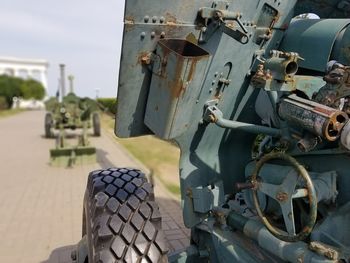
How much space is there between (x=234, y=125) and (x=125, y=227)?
0.81 metres

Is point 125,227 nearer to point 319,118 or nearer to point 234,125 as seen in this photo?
point 234,125

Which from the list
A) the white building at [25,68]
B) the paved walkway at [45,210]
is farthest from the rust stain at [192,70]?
the white building at [25,68]

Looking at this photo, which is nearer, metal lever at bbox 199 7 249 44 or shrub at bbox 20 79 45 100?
metal lever at bbox 199 7 249 44

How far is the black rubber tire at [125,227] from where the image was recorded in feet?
6.35

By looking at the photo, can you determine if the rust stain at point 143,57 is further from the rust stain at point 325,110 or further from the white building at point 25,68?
the white building at point 25,68

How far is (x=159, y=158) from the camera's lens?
9.38m

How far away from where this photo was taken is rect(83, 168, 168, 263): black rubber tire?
1.94m

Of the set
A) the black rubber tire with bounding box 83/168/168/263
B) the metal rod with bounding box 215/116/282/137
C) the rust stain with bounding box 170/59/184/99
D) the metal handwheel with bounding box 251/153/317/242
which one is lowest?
the black rubber tire with bounding box 83/168/168/263

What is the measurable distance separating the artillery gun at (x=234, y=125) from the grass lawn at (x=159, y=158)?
405 centimetres

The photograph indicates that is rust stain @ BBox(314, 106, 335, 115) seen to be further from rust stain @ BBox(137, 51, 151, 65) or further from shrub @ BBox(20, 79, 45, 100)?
shrub @ BBox(20, 79, 45, 100)

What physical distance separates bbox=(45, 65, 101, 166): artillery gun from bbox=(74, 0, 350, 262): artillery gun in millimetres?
6696


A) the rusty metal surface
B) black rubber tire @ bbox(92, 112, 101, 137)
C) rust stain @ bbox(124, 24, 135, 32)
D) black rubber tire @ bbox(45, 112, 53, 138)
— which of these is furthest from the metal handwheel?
black rubber tire @ bbox(92, 112, 101, 137)

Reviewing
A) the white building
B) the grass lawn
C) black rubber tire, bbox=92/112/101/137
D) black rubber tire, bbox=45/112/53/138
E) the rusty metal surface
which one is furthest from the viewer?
the white building

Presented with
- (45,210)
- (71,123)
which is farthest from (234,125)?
(71,123)
